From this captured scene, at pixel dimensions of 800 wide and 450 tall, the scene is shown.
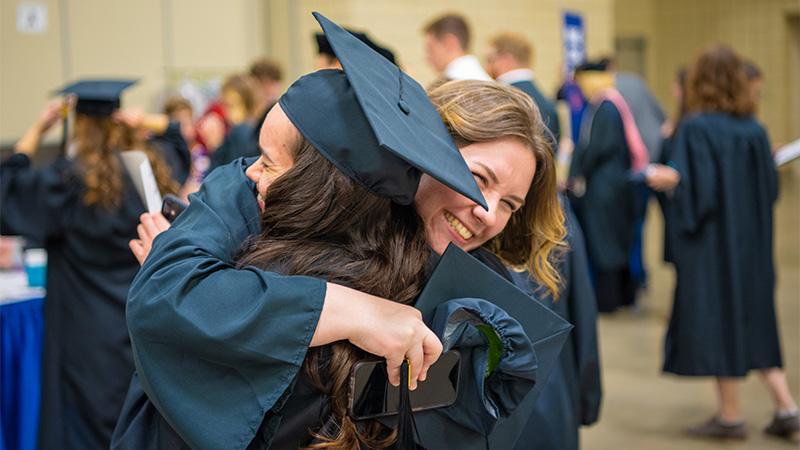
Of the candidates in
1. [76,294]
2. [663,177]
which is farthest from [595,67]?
[76,294]

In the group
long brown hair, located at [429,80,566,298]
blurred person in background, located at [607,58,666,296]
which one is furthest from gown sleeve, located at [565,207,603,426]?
blurred person in background, located at [607,58,666,296]

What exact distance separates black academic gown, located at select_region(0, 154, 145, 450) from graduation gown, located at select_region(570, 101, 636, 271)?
4.33 meters

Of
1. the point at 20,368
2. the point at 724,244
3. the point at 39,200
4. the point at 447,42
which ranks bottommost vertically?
the point at 20,368

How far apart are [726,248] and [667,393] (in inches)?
44.1

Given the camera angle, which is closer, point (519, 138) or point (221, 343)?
point (221, 343)

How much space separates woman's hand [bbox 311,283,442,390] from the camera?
1261mm

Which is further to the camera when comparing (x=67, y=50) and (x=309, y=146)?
(x=67, y=50)

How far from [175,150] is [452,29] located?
185 centimetres

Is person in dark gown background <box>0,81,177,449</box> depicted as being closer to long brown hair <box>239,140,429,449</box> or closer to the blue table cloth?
the blue table cloth

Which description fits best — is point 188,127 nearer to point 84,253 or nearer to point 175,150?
point 175,150

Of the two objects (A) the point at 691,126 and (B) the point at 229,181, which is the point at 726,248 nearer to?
(A) the point at 691,126

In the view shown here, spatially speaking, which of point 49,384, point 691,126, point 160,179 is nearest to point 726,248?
point 691,126

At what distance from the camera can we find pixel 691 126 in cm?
471

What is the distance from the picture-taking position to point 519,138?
1612mm
